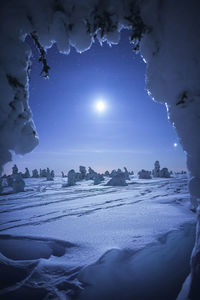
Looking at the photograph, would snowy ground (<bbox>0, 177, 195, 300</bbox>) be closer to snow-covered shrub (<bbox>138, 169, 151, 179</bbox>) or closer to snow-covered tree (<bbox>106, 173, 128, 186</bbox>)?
snow-covered tree (<bbox>106, 173, 128, 186</bbox>)

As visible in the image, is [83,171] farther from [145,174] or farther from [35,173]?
[145,174]

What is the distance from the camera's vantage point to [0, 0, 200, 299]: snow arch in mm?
2576

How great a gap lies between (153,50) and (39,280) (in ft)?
16.1

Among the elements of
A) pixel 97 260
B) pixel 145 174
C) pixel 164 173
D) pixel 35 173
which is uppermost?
pixel 35 173

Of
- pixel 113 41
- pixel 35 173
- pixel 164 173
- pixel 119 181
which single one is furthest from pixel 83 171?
pixel 113 41

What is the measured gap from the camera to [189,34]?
249 centimetres

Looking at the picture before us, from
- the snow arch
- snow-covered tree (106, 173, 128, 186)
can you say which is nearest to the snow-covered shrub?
snow-covered tree (106, 173, 128, 186)

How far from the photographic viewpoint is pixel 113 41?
361 cm

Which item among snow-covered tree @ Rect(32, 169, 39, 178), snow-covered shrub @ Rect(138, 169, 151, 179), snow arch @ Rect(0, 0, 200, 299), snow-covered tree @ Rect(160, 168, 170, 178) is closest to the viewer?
snow arch @ Rect(0, 0, 200, 299)

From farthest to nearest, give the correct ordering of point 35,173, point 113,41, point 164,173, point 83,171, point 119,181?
point 35,173, point 83,171, point 164,173, point 119,181, point 113,41

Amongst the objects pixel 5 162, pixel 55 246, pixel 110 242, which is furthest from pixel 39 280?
pixel 5 162

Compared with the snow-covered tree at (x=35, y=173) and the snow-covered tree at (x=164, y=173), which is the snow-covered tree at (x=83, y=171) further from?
the snow-covered tree at (x=164, y=173)

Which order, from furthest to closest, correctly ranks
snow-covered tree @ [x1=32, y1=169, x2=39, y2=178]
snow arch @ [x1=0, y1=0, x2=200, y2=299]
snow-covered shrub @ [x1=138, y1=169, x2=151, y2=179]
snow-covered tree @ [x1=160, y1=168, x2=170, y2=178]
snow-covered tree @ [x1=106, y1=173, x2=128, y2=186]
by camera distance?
snow-covered tree @ [x1=32, y1=169, x2=39, y2=178] < snow-covered tree @ [x1=160, y1=168, x2=170, y2=178] < snow-covered shrub @ [x1=138, y1=169, x2=151, y2=179] < snow-covered tree @ [x1=106, y1=173, x2=128, y2=186] < snow arch @ [x1=0, y1=0, x2=200, y2=299]

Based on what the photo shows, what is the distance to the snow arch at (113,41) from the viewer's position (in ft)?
8.45
